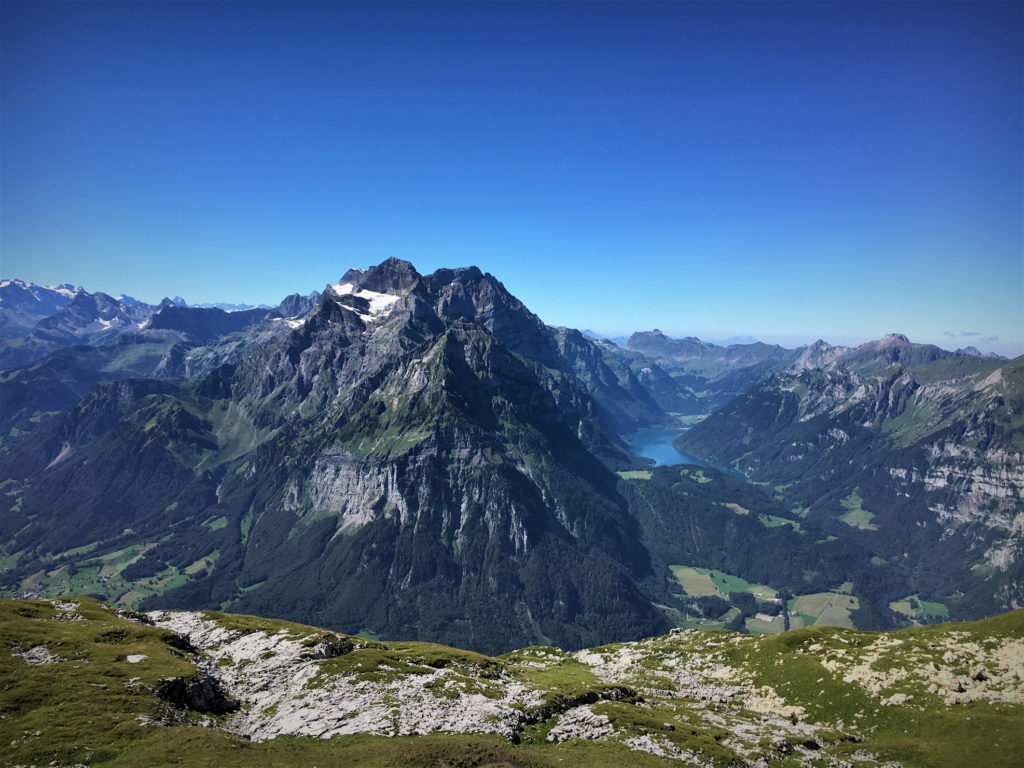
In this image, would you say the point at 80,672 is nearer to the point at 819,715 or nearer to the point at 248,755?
the point at 248,755

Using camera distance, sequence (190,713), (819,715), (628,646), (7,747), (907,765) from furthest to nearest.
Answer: (628,646), (819,715), (190,713), (907,765), (7,747)

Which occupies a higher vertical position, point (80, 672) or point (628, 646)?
point (80, 672)

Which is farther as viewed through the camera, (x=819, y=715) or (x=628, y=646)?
(x=628, y=646)

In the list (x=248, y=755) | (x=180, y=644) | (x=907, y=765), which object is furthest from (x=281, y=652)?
(x=907, y=765)

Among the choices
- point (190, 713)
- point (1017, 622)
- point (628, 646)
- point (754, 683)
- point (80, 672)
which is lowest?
point (628, 646)

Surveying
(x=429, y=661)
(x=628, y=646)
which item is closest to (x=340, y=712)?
(x=429, y=661)

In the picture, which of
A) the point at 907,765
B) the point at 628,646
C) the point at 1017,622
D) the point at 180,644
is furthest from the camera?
the point at 628,646

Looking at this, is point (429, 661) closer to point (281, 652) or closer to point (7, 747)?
point (281, 652)
